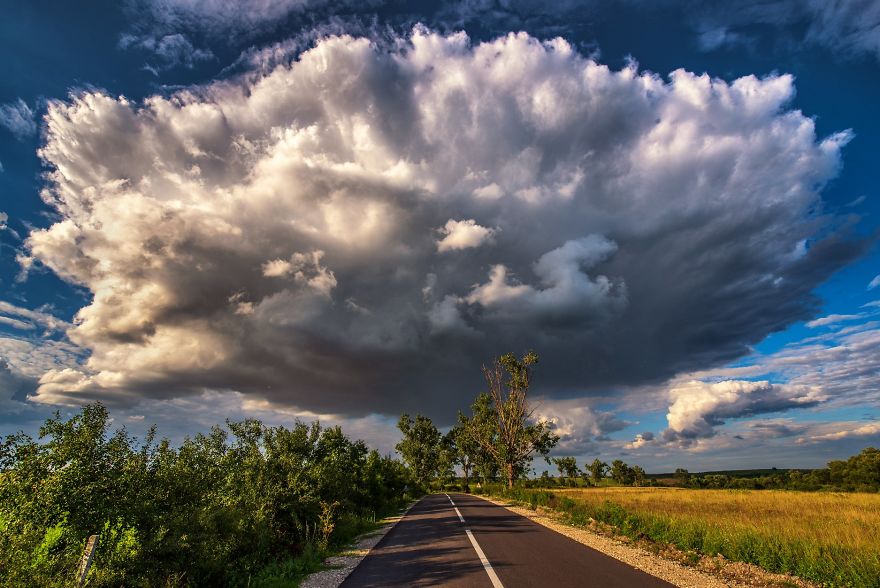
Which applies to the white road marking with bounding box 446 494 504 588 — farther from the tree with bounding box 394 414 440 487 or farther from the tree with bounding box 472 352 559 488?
the tree with bounding box 394 414 440 487

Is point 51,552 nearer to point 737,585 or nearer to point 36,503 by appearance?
point 36,503

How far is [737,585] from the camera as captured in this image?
9.53 metres

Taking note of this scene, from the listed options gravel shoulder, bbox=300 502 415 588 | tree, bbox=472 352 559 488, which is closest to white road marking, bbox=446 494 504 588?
gravel shoulder, bbox=300 502 415 588

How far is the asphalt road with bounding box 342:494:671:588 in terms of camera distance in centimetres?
911

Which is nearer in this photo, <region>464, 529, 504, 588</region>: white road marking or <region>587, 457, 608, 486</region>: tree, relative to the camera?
<region>464, 529, 504, 588</region>: white road marking

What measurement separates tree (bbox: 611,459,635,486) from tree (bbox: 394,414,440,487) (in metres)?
54.6

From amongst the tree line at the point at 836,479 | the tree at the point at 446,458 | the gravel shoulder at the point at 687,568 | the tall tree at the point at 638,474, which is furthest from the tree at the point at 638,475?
the gravel shoulder at the point at 687,568

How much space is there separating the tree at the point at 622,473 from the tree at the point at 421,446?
179 ft

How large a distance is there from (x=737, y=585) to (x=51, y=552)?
43.7ft

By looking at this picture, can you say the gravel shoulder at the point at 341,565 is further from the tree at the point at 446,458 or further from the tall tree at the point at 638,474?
the tall tree at the point at 638,474

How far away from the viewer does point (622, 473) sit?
11731cm

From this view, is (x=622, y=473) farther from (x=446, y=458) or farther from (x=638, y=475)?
(x=446, y=458)

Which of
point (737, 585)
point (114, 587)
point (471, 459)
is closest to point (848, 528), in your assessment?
point (737, 585)

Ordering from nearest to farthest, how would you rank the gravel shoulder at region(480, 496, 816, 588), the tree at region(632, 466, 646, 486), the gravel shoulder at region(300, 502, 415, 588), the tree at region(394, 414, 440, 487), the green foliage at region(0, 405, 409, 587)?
1. the green foliage at region(0, 405, 409, 587)
2. the gravel shoulder at region(480, 496, 816, 588)
3. the gravel shoulder at region(300, 502, 415, 588)
4. the tree at region(394, 414, 440, 487)
5. the tree at region(632, 466, 646, 486)
